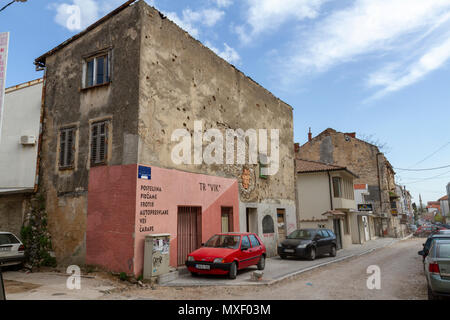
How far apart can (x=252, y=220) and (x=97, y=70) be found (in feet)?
32.4

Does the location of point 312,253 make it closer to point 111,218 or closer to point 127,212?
point 127,212

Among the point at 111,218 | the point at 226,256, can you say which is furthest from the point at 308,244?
the point at 111,218

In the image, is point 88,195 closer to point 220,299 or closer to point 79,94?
point 79,94

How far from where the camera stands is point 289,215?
20.0 metres

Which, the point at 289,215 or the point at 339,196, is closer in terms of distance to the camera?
the point at 289,215

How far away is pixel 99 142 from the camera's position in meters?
11.4

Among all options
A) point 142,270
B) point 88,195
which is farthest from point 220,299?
point 88,195

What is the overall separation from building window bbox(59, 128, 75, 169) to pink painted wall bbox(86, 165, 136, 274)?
4.86 ft

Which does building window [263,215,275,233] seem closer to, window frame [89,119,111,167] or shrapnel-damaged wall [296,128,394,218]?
window frame [89,119,111,167]

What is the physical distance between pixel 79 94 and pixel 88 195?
384 cm

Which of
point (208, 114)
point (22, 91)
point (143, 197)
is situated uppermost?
point (22, 91)

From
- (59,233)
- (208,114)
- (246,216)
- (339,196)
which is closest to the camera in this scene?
(59,233)
